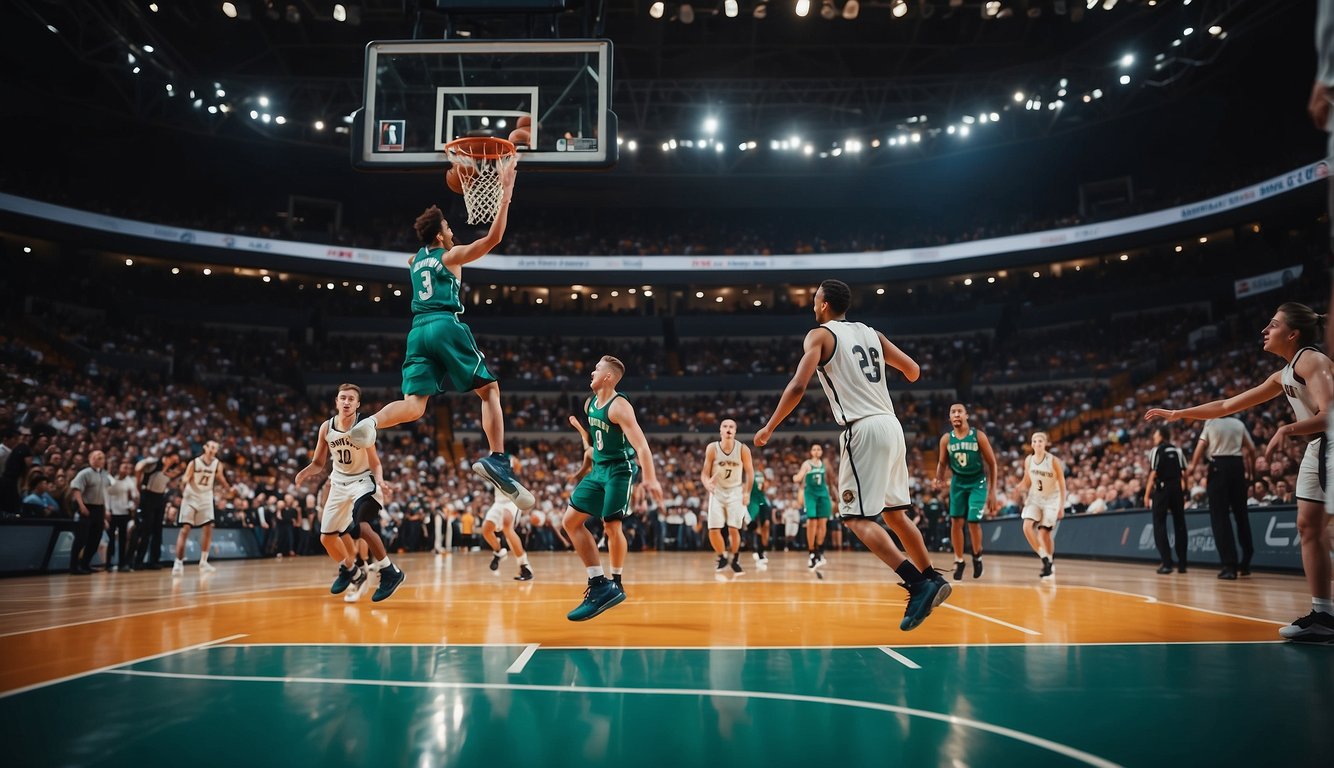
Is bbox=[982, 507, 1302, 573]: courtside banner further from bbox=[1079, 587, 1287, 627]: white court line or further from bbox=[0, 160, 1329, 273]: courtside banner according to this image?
bbox=[0, 160, 1329, 273]: courtside banner

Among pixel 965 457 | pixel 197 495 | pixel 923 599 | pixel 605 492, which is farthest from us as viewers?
pixel 197 495

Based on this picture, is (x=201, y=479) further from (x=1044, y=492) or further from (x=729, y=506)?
(x=1044, y=492)

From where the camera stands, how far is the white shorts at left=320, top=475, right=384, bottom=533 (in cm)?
881

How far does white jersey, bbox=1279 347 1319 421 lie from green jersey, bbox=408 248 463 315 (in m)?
6.19

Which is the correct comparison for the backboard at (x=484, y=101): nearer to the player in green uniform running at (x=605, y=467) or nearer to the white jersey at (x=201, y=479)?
the player in green uniform running at (x=605, y=467)

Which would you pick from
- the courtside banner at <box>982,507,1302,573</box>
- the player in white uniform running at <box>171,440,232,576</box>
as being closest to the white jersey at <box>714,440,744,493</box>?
the courtside banner at <box>982,507,1302,573</box>

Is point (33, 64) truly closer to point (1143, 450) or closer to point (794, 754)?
point (794, 754)

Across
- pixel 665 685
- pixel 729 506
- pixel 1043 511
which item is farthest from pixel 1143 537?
pixel 665 685

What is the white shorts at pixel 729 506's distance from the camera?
12.9m

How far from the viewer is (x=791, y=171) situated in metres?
36.1

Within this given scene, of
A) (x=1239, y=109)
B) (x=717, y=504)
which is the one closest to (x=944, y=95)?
(x=1239, y=109)

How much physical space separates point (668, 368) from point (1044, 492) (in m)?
27.6

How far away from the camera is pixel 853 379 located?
564 cm

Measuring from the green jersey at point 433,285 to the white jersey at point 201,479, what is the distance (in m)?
9.77
